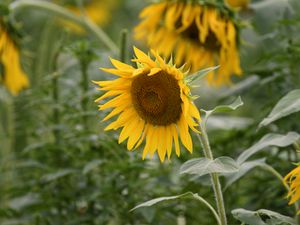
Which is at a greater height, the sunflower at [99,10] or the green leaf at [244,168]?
the sunflower at [99,10]

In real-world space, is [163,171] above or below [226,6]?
below

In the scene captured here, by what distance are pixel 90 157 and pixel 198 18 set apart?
1.28 ft

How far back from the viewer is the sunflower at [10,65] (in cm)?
177

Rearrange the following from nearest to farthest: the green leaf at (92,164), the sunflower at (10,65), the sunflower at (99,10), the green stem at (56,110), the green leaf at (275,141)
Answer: the green leaf at (275,141), the green leaf at (92,164), the green stem at (56,110), the sunflower at (10,65), the sunflower at (99,10)

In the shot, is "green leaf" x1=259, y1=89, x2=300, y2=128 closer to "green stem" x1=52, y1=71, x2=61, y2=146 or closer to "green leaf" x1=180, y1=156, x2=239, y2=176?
"green leaf" x1=180, y1=156, x2=239, y2=176

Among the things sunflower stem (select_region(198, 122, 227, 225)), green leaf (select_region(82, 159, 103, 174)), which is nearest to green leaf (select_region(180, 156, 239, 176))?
sunflower stem (select_region(198, 122, 227, 225))

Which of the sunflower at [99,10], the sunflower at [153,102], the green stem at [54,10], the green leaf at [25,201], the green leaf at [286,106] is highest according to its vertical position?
the sunflower at [99,10]

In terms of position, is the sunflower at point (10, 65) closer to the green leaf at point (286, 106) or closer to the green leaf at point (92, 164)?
the green leaf at point (92, 164)

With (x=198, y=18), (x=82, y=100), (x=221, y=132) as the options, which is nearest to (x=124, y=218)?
(x=82, y=100)

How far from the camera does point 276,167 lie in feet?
4.66

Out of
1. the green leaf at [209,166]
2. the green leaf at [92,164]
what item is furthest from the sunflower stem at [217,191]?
the green leaf at [92,164]

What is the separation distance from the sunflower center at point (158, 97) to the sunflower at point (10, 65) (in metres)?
0.65

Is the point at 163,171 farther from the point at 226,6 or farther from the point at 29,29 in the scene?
the point at 29,29

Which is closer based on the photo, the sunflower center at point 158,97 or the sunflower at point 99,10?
the sunflower center at point 158,97
